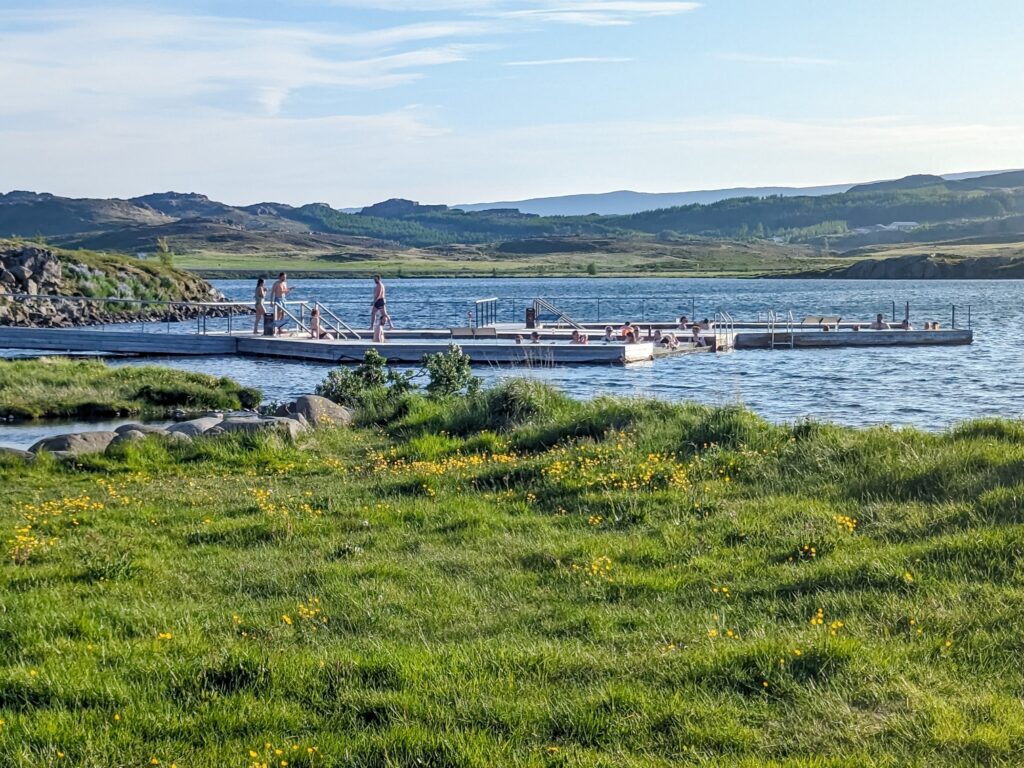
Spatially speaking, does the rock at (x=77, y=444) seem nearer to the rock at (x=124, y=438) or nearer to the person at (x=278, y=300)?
the rock at (x=124, y=438)

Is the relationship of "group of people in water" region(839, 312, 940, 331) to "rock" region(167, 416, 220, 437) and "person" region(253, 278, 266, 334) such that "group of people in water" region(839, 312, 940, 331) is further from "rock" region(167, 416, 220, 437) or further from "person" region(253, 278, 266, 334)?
"rock" region(167, 416, 220, 437)

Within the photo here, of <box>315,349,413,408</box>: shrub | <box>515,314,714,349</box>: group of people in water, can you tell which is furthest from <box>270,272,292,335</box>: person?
<box>315,349,413,408</box>: shrub

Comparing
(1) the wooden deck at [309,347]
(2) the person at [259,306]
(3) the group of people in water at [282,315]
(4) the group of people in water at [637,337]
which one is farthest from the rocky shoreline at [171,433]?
(2) the person at [259,306]

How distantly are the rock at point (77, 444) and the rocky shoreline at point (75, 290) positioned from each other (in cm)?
3742

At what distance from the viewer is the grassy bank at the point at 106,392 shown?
81.7ft

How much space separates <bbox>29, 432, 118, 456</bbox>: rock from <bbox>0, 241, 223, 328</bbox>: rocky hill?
41.9 meters

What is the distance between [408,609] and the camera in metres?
7.74

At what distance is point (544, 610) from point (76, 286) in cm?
6285

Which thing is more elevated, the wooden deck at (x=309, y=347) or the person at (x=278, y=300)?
the person at (x=278, y=300)

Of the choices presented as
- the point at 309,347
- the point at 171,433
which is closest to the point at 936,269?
the point at 309,347

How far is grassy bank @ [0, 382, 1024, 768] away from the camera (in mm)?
5414

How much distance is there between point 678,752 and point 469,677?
1.37m

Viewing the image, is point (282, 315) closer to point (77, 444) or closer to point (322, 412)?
point (322, 412)

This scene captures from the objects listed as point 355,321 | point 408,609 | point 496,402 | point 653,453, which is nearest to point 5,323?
point 355,321
